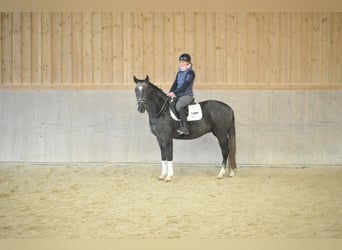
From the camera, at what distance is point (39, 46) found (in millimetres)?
8891

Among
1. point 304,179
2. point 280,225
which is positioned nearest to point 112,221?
point 280,225

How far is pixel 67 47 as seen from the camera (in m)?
8.88

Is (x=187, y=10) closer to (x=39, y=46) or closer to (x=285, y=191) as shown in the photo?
(x=39, y=46)

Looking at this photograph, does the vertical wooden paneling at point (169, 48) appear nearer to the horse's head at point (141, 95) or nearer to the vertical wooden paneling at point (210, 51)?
the vertical wooden paneling at point (210, 51)

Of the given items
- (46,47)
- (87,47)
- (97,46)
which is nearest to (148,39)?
(97,46)

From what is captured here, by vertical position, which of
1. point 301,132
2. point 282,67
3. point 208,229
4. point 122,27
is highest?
point 122,27

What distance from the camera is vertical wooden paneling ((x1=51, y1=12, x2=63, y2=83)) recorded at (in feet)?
29.1

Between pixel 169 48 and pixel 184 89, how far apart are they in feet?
5.05

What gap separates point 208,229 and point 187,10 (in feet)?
14.9

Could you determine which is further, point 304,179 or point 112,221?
point 304,179

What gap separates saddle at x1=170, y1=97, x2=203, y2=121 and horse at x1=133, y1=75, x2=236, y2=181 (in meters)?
0.06

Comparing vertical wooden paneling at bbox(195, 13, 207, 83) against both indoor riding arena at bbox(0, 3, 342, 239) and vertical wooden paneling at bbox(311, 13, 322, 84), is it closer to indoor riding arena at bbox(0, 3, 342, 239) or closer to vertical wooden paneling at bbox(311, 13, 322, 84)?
indoor riding arena at bbox(0, 3, 342, 239)

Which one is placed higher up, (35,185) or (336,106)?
(336,106)

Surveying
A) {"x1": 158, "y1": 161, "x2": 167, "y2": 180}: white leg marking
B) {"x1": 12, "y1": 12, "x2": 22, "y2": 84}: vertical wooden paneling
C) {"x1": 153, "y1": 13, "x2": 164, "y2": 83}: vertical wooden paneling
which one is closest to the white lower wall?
{"x1": 12, "y1": 12, "x2": 22, "y2": 84}: vertical wooden paneling
